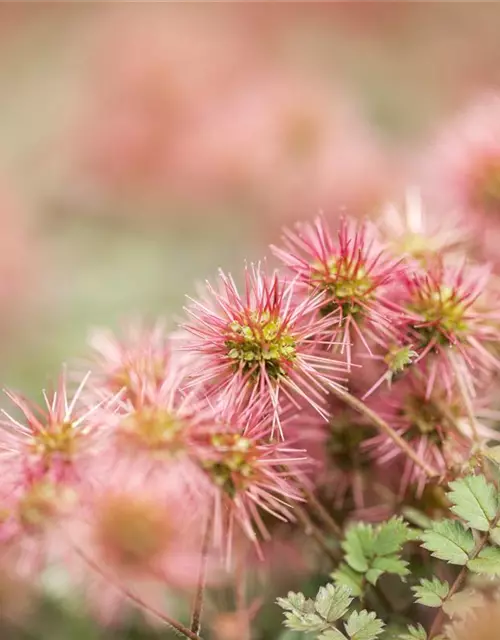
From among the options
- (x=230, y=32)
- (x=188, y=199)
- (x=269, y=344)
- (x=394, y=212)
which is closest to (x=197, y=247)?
(x=188, y=199)

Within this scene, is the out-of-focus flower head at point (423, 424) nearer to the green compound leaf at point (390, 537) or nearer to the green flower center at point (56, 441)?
the green compound leaf at point (390, 537)

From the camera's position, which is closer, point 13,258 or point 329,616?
point 329,616

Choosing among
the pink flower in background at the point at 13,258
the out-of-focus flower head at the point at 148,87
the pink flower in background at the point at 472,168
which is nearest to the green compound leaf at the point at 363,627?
the pink flower in background at the point at 472,168

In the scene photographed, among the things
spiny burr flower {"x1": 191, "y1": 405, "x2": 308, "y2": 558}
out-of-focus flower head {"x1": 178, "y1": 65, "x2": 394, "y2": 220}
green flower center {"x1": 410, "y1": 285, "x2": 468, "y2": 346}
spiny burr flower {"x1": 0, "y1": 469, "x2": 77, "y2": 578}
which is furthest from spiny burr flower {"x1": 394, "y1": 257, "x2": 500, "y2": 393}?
out-of-focus flower head {"x1": 178, "y1": 65, "x2": 394, "y2": 220}

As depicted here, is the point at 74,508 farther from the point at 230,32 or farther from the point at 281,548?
the point at 230,32

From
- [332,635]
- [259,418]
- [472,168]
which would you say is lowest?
[332,635]

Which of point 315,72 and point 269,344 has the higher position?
point 315,72

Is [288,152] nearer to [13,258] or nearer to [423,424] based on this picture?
[13,258]

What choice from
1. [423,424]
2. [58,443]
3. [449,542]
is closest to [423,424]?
[423,424]
